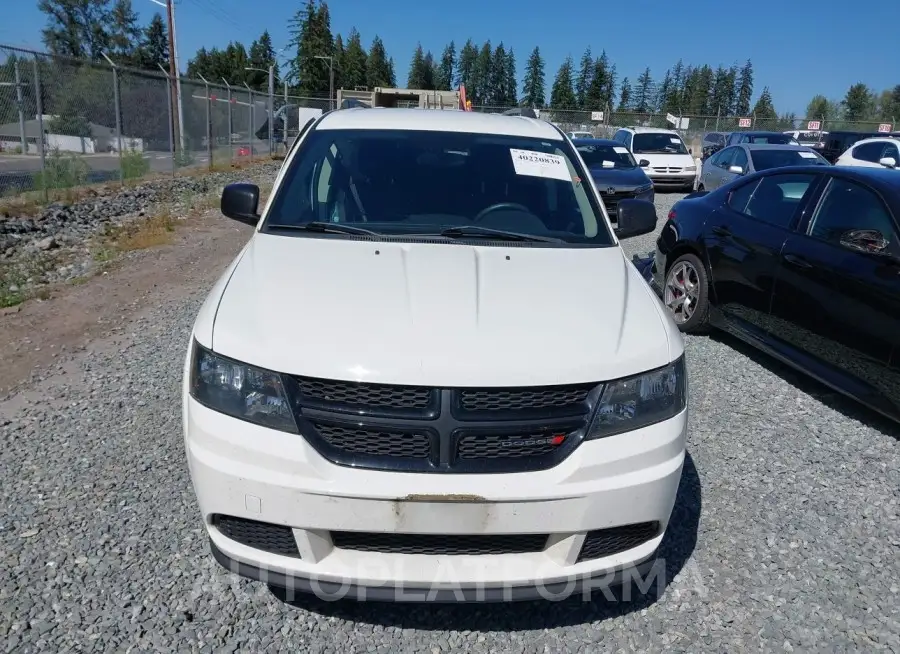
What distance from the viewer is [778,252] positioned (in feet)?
17.1

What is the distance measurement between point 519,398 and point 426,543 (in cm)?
57

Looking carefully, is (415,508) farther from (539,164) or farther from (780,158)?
(780,158)

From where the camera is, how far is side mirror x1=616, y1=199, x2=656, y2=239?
13.1ft

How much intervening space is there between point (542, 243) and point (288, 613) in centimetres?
194

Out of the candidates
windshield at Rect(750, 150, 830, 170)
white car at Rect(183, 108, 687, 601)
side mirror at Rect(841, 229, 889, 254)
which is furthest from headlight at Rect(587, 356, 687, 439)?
windshield at Rect(750, 150, 830, 170)

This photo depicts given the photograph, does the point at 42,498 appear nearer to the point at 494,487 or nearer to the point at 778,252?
the point at 494,487

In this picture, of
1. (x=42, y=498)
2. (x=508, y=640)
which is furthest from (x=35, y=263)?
(x=508, y=640)

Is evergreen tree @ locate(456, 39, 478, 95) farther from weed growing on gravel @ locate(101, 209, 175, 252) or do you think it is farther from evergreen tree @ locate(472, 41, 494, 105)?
weed growing on gravel @ locate(101, 209, 175, 252)

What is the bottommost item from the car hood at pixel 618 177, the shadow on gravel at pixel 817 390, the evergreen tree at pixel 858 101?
the shadow on gravel at pixel 817 390

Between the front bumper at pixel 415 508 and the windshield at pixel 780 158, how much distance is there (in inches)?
525

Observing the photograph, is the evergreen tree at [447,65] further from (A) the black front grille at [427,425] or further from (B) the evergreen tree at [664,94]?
(A) the black front grille at [427,425]

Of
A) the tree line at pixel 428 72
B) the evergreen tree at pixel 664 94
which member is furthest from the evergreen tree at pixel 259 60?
the evergreen tree at pixel 664 94

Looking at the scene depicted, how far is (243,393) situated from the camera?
7.57 ft

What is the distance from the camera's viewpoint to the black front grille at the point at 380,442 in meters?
2.23
